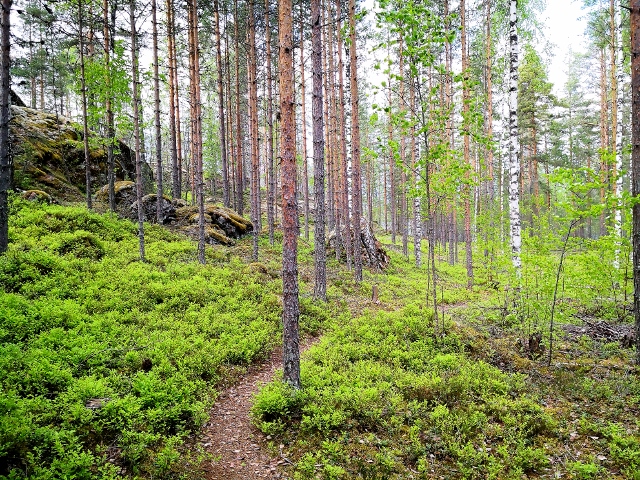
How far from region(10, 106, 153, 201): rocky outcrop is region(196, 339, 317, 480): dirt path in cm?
1358

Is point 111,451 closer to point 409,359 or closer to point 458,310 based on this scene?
point 409,359

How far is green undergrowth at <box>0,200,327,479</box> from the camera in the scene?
4.37 meters

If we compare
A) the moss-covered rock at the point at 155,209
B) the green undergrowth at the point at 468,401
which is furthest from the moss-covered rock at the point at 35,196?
the green undergrowth at the point at 468,401

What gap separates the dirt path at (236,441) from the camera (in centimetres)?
476

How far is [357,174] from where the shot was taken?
54.1 feet

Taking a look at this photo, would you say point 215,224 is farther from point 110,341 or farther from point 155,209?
point 110,341

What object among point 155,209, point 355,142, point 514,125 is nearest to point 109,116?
point 155,209

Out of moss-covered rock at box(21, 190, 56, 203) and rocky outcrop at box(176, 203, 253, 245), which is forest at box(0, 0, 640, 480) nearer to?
moss-covered rock at box(21, 190, 56, 203)

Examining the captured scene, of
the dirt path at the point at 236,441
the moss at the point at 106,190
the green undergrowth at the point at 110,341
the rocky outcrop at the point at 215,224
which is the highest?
the moss at the point at 106,190

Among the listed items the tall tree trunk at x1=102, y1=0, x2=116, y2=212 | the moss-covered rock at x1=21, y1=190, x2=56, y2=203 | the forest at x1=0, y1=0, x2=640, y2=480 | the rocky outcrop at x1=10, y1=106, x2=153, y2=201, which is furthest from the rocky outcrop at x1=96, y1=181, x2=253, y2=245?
the moss-covered rock at x1=21, y1=190, x2=56, y2=203

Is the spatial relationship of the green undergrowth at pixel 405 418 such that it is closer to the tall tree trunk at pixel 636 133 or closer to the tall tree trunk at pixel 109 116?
the tall tree trunk at pixel 636 133

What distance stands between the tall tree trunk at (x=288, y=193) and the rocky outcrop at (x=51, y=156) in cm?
1303

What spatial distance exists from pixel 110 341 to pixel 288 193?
4.89m

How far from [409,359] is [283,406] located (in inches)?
133
